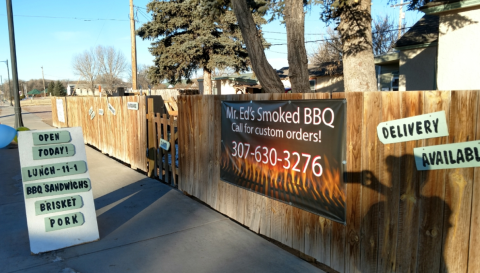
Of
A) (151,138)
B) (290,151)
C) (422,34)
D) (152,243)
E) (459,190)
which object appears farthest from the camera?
(422,34)

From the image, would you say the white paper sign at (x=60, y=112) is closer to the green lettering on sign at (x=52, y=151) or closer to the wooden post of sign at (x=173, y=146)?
the wooden post of sign at (x=173, y=146)

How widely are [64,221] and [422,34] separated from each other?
1287 cm

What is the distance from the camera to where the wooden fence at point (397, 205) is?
9.08 feet

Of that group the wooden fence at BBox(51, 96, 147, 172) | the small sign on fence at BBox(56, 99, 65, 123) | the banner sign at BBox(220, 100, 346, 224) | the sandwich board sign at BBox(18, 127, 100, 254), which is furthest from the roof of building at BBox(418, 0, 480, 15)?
the small sign on fence at BBox(56, 99, 65, 123)

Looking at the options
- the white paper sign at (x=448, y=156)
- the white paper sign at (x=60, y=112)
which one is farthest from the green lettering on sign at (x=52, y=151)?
the white paper sign at (x=60, y=112)

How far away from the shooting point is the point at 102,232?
16.2 feet

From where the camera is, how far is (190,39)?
28156mm

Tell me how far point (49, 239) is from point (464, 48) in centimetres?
890

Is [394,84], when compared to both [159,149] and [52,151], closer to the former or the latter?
[159,149]

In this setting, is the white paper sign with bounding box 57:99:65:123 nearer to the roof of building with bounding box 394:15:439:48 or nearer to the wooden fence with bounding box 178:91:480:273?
the roof of building with bounding box 394:15:439:48

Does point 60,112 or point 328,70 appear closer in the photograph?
point 60,112

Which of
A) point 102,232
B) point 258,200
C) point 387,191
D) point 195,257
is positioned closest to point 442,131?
point 387,191

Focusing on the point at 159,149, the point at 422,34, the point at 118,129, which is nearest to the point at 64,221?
the point at 159,149

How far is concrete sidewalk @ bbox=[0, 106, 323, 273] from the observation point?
3.94 m
